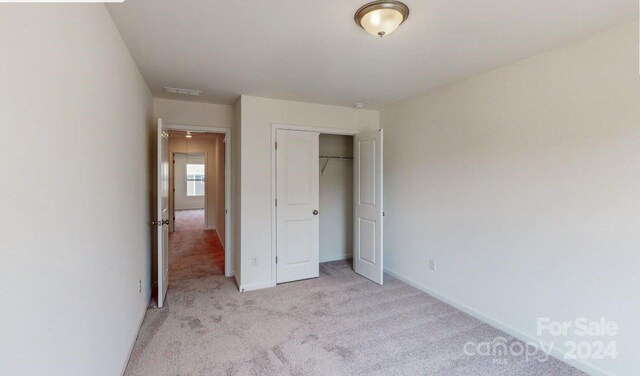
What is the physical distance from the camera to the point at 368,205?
154 inches

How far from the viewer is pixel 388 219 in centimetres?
406

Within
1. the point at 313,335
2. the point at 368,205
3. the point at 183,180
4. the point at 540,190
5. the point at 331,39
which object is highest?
the point at 331,39

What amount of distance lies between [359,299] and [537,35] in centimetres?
283

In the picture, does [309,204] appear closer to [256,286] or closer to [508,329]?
[256,286]

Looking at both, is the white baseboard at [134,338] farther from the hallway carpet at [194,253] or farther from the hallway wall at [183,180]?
the hallway wall at [183,180]

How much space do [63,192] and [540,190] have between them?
3049 millimetres

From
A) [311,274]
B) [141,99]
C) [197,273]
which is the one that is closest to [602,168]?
[311,274]

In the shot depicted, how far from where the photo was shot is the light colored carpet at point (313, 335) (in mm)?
2109

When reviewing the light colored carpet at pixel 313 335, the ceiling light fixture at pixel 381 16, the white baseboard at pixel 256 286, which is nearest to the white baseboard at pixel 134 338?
the light colored carpet at pixel 313 335

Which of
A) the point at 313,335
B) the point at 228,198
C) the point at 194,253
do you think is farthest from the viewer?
the point at 194,253

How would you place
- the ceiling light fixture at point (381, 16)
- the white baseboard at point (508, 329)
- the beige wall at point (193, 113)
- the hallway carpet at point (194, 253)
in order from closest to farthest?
the ceiling light fixture at point (381, 16) → the white baseboard at point (508, 329) → the beige wall at point (193, 113) → the hallway carpet at point (194, 253)

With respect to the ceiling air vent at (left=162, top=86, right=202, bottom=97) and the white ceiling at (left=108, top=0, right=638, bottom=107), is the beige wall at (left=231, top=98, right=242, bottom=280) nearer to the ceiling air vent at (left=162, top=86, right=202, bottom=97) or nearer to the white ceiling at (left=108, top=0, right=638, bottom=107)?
the ceiling air vent at (left=162, top=86, right=202, bottom=97)

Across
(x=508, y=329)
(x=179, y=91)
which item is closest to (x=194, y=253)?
(x=179, y=91)

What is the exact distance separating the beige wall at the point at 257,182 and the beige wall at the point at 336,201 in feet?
3.72
